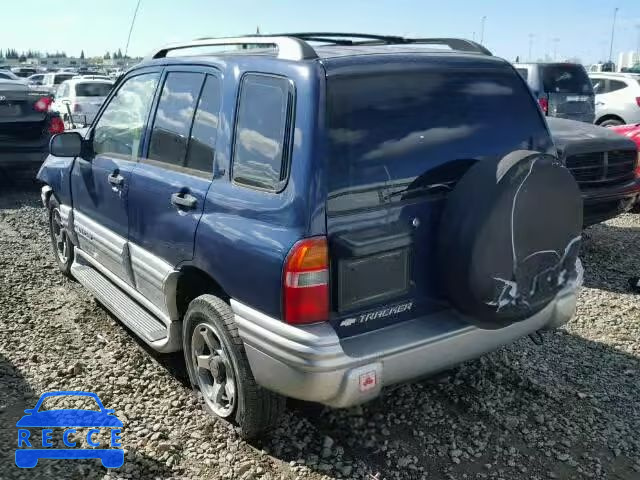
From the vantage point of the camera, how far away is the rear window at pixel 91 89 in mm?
16141

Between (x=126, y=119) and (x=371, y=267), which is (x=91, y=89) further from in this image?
(x=371, y=267)

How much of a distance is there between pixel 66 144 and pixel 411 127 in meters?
2.66

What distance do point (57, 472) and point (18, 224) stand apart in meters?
5.19

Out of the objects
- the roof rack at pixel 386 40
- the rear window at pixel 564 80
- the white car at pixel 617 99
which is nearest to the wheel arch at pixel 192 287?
the roof rack at pixel 386 40

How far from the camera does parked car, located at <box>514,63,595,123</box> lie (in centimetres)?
1170

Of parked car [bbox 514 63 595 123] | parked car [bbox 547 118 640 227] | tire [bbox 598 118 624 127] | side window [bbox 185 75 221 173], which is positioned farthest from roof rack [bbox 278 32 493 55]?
tire [bbox 598 118 624 127]

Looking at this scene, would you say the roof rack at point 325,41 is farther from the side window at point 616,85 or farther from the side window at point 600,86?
the side window at point 600,86

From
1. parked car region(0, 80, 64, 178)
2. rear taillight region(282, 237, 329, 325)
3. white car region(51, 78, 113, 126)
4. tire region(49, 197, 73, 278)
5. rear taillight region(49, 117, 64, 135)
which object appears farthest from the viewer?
white car region(51, 78, 113, 126)

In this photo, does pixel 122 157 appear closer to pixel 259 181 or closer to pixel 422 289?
pixel 259 181

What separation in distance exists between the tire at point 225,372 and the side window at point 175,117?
0.87m

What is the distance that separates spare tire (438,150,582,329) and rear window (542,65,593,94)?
32.4ft

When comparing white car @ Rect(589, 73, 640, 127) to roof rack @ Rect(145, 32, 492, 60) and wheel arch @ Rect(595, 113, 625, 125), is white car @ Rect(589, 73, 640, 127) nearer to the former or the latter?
wheel arch @ Rect(595, 113, 625, 125)

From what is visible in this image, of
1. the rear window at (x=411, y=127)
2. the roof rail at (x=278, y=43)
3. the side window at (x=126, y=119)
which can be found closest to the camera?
the rear window at (x=411, y=127)

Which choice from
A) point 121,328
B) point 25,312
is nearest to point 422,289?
point 121,328
